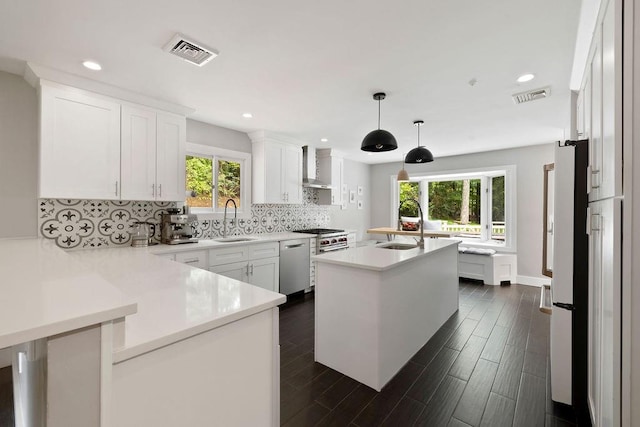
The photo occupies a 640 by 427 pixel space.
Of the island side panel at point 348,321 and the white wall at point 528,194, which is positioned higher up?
the white wall at point 528,194

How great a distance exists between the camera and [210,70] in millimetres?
2330

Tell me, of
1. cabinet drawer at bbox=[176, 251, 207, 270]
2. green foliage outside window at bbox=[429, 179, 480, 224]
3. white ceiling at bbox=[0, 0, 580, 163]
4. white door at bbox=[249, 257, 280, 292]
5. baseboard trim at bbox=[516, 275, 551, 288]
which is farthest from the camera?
green foliage outside window at bbox=[429, 179, 480, 224]

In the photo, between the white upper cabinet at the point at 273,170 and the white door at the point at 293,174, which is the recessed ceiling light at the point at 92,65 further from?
the white door at the point at 293,174

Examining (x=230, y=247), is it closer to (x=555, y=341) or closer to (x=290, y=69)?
(x=290, y=69)

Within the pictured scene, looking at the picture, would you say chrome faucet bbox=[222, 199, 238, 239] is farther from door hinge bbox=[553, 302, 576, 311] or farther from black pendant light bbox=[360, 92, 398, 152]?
door hinge bbox=[553, 302, 576, 311]

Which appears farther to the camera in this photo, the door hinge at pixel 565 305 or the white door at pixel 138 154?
the white door at pixel 138 154

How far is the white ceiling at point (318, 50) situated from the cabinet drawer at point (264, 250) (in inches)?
65.1

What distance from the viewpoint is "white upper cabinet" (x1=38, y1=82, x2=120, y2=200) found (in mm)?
2289

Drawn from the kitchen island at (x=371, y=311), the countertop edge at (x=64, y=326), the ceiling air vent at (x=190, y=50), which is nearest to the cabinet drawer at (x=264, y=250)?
the kitchen island at (x=371, y=311)

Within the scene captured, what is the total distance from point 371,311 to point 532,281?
4401mm

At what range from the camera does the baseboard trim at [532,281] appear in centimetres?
477

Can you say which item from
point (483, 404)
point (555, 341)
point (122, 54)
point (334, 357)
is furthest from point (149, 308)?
point (555, 341)

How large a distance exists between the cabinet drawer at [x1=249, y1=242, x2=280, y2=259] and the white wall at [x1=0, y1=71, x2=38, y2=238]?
6.52ft

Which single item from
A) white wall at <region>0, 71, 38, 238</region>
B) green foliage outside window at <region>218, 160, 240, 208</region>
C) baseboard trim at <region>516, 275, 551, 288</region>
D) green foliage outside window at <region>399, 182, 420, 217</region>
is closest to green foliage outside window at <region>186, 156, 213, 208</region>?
green foliage outside window at <region>218, 160, 240, 208</region>
